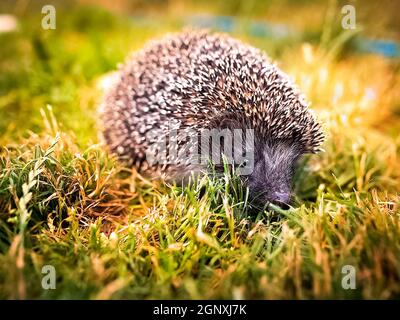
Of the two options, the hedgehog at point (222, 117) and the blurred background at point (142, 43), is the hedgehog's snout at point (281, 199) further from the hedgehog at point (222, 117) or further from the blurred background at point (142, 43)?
the blurred background at point (142, 43)

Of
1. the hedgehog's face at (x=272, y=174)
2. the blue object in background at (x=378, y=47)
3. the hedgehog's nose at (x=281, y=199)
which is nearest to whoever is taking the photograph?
the hedgehog's nose at (x=281, y=199)

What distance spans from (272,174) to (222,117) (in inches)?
30.2

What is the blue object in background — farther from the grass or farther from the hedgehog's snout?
the hedgehog's snout

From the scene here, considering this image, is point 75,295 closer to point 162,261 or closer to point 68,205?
point 162,261

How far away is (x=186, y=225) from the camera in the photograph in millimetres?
3881

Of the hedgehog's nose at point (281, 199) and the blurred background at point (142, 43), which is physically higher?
the blurred background at point (142, 43)

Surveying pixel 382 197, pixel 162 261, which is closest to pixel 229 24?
pixel 382 197

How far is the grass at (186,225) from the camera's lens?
10.2 ft

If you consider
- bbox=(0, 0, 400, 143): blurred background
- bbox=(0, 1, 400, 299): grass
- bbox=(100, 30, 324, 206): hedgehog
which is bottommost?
bbox=(0, 1, 400, 299): grass

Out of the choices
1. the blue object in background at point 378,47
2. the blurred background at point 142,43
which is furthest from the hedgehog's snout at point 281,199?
the blue object in background at point 378,47

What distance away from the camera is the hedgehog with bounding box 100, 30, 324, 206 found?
4371 millimetres

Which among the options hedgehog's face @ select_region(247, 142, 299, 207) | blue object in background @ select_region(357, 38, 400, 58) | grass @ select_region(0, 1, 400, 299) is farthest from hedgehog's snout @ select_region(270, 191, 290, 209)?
blue object in background @ select_region(357, 38, 400, 58)

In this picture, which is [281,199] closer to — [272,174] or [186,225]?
[272,174]
